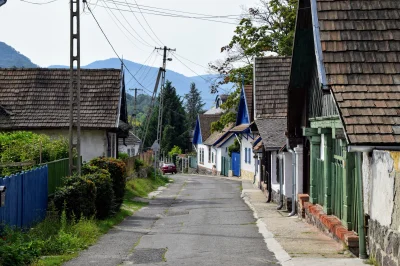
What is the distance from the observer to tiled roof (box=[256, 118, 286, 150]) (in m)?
26.5

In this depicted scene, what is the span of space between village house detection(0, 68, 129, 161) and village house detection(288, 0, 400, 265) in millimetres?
16282

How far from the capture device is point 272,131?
28.4 meters

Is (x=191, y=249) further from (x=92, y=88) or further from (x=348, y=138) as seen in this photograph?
(x=92, y=88)

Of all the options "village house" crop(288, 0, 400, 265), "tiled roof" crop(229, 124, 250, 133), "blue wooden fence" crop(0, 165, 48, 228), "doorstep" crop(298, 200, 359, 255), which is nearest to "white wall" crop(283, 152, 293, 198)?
"doorstep" crop(298, 200, 359, 255)

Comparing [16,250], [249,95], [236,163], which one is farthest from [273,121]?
[236,163]

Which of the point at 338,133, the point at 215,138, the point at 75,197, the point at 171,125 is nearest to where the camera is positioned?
the point at 338,133

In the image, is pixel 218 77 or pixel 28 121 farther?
pixel 218 77

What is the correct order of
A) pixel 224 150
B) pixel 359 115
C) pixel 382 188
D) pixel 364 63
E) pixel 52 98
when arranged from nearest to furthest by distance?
pixel 382 188 < pixel 359 115 < pixel 364 63 < pixel 52 98 < pixel 224 150

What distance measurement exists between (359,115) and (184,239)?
21.2ft

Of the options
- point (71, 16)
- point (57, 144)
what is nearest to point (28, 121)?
point (57, 144)

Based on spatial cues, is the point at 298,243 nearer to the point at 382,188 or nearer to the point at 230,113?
the point at 382,188

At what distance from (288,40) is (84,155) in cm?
1352

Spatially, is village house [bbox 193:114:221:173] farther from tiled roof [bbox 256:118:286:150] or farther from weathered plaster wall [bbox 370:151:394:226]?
weathered plaster wall [bbox 370:151:394:226]

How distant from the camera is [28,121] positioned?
32.6 m
